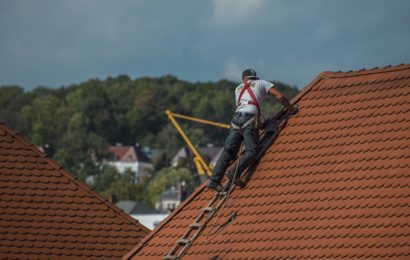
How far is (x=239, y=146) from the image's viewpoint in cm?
2223

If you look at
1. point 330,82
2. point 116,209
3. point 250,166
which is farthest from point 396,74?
point 116,209

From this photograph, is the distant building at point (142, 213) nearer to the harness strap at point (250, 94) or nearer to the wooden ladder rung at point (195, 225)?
the harness strap at point (250, 94)

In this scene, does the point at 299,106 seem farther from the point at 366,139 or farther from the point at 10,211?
the point at 10,211

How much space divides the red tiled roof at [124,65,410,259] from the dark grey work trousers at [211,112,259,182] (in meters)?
0.25

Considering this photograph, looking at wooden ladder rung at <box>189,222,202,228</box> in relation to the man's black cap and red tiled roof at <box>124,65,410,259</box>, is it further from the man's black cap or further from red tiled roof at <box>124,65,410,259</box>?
the man's black cap

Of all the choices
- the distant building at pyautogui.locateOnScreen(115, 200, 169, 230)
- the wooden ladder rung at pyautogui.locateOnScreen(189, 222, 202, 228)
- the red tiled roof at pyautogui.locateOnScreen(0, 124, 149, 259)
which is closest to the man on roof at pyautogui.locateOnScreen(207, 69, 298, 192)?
the wooden ladder rung at pyautogui.locateOnScreen(189, 222, 202, 228)

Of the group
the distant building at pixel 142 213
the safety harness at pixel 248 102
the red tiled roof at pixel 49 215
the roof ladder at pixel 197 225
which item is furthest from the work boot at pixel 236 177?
the distant building at pixel 142 213

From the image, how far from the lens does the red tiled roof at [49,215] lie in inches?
920

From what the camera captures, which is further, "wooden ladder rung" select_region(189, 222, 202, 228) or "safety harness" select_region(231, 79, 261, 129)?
"safety harness" select_region(231, 79, 261, 129)

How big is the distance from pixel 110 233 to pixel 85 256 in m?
0.80

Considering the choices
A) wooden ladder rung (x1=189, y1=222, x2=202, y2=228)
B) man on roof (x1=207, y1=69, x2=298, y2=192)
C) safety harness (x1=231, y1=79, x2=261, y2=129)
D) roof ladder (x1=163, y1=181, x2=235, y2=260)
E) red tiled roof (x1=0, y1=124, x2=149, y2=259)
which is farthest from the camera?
red tiled roof (x1=0, y1=124, x2=149, y2=259)

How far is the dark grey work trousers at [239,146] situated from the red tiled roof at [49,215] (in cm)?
277

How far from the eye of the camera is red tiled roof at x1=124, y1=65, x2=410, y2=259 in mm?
19531

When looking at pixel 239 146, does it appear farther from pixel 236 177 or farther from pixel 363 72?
pixel 363 72
